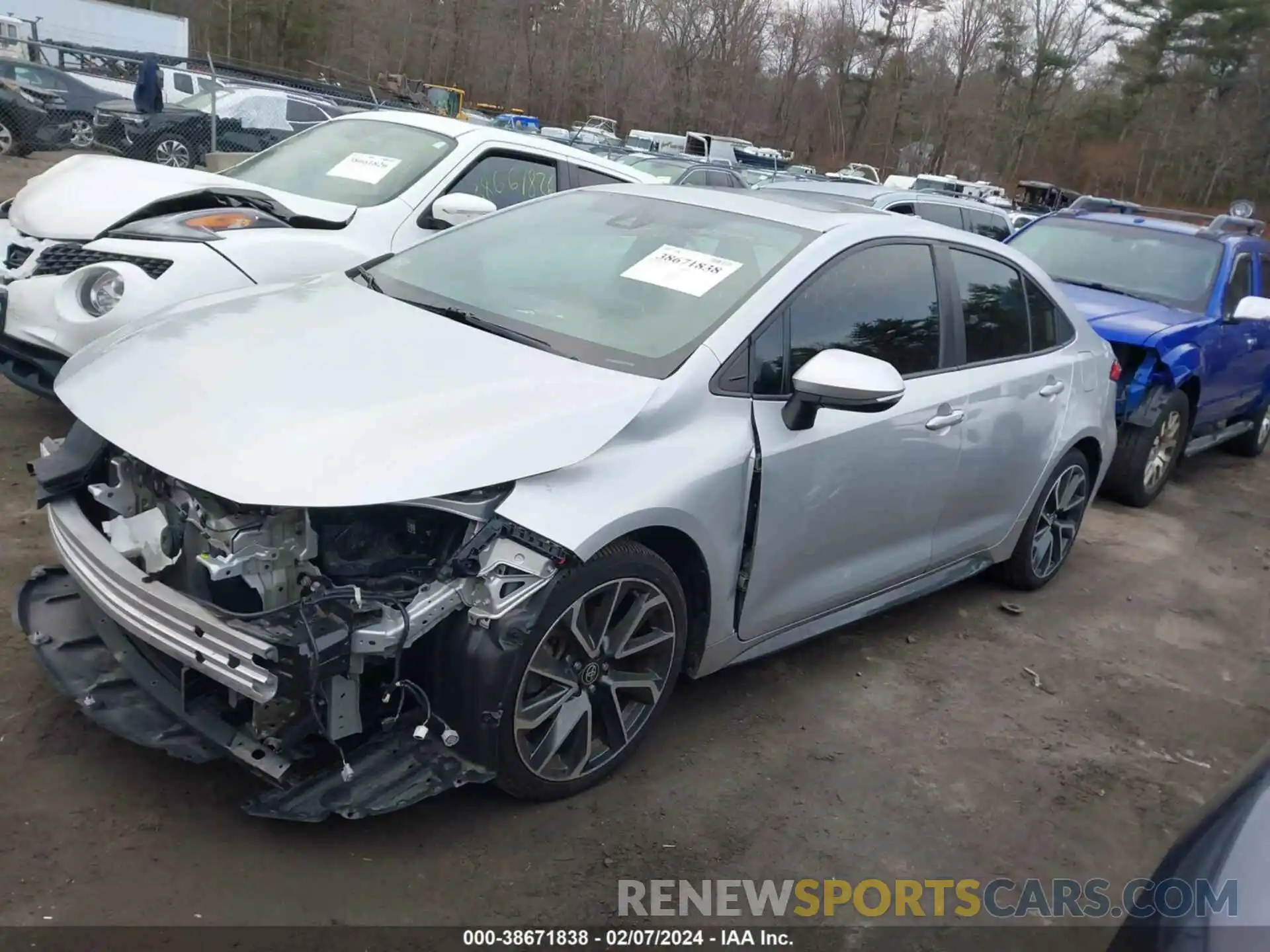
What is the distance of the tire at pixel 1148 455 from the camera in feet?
22.1

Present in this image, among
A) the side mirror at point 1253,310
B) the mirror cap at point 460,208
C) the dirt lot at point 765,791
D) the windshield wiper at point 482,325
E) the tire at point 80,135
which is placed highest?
the mirror cap at point 460,208

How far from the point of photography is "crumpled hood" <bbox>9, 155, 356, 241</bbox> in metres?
5.03

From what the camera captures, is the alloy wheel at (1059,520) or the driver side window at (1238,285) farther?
the driver side window at (1238,285)

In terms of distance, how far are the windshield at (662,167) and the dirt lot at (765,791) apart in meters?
10.9

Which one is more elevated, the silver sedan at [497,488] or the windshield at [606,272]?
the windshield at [606,272]

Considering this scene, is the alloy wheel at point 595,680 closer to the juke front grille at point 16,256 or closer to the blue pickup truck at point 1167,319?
the juke front grille at point 16,256

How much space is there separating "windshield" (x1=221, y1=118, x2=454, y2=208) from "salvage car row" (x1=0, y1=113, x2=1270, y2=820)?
1.14 meters

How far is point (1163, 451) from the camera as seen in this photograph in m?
6.99

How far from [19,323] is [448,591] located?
3202 mm

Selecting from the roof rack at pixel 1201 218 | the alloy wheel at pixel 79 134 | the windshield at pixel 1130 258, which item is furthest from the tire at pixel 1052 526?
the alloy wheel at pixel 79 134

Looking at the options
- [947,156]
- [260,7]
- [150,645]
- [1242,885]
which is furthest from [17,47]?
[947,156]

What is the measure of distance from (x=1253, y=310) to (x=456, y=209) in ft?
17.1

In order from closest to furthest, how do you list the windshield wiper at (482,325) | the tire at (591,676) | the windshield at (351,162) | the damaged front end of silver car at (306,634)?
the damaged front end of silver car at (306,634), the tire at (591,676), the windshield wiper at (482,325), the windshield at (351,162)

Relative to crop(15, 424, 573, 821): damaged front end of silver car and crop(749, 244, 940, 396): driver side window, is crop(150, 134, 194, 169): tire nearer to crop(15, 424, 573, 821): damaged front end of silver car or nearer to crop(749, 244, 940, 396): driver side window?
crop(749, 244, 940, 396): driver side window
